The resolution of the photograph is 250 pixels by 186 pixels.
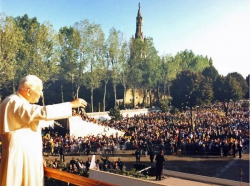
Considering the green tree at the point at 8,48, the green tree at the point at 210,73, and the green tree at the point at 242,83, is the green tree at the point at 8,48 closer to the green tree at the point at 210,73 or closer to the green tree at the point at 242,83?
the green tree at the point at 210,73

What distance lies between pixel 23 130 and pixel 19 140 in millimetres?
54

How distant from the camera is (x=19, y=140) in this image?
4.66ft

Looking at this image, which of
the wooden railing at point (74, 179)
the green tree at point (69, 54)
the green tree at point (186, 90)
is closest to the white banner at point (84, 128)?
the green tree at point (69, 54)


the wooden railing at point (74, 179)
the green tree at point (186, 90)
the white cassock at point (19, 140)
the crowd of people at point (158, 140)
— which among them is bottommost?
the crowd of people at point (158, 140)

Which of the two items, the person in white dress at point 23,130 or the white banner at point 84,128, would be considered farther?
the white banner at point 84,128

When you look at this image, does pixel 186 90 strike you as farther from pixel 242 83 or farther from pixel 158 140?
pixel 158 140

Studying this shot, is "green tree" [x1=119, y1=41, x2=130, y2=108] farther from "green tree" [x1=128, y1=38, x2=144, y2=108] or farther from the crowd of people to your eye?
the crowd of people

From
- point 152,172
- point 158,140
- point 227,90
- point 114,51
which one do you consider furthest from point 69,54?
point 152,172

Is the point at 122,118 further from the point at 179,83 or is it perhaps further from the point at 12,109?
the point at 12,109

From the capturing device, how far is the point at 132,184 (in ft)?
14.4

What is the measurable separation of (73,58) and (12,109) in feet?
48.3

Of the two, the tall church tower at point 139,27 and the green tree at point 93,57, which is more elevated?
the tall church tower at point 139,27

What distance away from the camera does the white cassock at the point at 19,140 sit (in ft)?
4.42

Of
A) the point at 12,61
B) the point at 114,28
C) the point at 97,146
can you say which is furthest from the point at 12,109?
the point at 12,61
